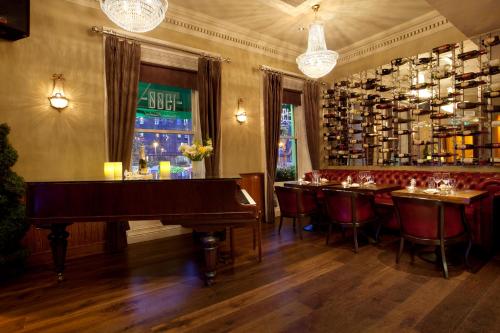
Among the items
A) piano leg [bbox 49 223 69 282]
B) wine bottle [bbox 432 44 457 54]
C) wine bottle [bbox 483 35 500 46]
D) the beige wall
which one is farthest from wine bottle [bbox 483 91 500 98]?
piano leg [bbox 49 223 69 282]

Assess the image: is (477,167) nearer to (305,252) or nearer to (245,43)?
(305,252)

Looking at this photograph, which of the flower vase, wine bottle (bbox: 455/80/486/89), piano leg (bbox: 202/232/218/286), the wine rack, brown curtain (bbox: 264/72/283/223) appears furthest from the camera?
brown curtain (bbox: 264/72/283/223)

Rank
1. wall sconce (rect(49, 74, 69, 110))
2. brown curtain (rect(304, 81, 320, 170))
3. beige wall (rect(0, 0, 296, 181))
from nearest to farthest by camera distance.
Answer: beige wall (rect(0, 0, 296, 181))
wall sconce (rect(49, 74, 69, 110))
brown curtain (rect(304, 81, 320, 170))

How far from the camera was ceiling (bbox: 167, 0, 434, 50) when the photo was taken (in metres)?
4.54

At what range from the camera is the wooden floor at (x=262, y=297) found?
212cm

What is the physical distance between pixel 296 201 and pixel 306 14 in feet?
10.7

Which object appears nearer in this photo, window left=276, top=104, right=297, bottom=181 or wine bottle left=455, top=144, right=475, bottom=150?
wine bottle left=455, top=144, right=475, bottom=150

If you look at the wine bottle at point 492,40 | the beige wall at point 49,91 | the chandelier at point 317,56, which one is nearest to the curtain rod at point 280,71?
the chandelier at point 317,56

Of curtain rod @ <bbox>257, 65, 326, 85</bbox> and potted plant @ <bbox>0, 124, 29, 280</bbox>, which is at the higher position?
curtain rod @ <bbox>257, 65, 326, 85</bbox>

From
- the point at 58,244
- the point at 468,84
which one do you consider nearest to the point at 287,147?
the point at 468,84

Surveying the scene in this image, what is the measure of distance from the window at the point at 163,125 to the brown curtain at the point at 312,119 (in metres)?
2.78

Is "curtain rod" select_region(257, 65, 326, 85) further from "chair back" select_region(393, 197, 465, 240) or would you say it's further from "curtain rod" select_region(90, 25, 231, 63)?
"chair back" select_region(393, 197, 465, 240)

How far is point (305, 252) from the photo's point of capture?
3.71 metres

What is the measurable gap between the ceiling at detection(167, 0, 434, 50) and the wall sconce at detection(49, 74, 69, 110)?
207 centimetres
